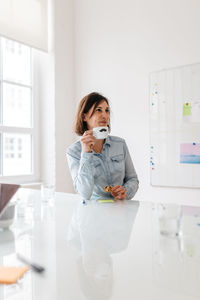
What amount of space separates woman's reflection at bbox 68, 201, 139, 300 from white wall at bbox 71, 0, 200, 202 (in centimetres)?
183

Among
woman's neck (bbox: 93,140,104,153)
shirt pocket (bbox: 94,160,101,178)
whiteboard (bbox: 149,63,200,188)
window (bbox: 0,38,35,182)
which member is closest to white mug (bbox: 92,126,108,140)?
shirt pocket (bbox: 94,160,101,178)

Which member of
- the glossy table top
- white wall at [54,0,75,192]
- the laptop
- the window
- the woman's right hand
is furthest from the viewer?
white wall at [54,0,75,192]

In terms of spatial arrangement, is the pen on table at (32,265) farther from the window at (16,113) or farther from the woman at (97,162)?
the window at (16,113)

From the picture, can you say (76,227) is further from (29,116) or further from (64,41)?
(64,41)

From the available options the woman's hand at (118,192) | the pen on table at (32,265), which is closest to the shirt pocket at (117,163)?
the woman's hand at (118,192)

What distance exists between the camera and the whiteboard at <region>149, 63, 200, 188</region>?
2.73 meters

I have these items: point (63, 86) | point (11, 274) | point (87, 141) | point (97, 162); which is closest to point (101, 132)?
point (87, 141)

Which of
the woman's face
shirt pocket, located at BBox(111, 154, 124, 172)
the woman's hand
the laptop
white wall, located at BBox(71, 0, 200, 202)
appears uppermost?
white wall, located at BBox(71, 0, 200, 202)

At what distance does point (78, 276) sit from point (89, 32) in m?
3.49

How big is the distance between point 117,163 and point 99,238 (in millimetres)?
994

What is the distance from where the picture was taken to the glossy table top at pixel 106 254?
461 millimetres

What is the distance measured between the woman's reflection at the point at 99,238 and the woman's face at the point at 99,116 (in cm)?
69

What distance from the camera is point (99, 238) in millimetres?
757

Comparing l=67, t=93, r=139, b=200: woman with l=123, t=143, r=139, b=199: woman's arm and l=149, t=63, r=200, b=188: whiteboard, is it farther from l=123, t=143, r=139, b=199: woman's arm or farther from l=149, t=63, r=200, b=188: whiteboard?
l=149, t=63, r=200, b=188: whiteboard
